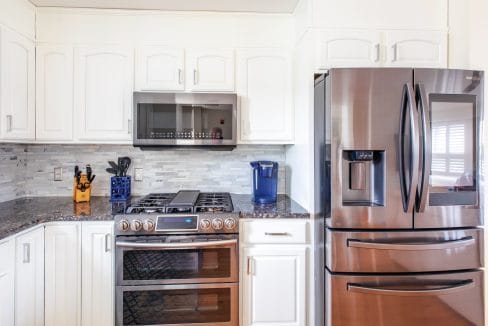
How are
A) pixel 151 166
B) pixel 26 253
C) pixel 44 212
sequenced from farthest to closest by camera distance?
pixel 151 166 < pixel 44 212 < pixel 26 253

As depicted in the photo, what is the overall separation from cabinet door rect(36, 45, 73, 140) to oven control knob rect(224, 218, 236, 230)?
54.1 inches

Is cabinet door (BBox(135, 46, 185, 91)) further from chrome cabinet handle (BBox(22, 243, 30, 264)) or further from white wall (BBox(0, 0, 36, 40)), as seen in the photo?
chrome cabinet handle (BBox(22, 243, 30, 264))

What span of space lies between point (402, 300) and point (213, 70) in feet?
6.44

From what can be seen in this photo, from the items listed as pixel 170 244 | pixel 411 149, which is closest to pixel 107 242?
pixel 170 244

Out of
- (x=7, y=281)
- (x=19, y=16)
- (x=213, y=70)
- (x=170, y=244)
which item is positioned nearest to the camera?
(x=7, y=281)

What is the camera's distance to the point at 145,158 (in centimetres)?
272

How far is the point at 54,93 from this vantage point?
2.37m

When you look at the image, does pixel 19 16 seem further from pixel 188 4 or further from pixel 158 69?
pixel 188 4

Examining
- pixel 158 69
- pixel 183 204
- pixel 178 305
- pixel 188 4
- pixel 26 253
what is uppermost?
pixel 188 4

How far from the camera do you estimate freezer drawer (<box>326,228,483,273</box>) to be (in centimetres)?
177

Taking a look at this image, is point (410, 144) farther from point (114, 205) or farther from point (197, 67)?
point (114, 205)

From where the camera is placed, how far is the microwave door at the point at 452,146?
5.77 feet

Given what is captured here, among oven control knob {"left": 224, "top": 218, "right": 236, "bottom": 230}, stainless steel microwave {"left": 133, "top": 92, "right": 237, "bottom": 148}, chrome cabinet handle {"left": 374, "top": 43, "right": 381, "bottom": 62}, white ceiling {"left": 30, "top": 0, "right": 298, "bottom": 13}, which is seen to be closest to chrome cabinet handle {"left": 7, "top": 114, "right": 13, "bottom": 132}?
stainless steel microwave {"left": 133, "top": 92, "right": 237, "bottom": 148}

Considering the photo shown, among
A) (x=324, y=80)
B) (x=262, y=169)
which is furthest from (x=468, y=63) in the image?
(x=262, y=169)
